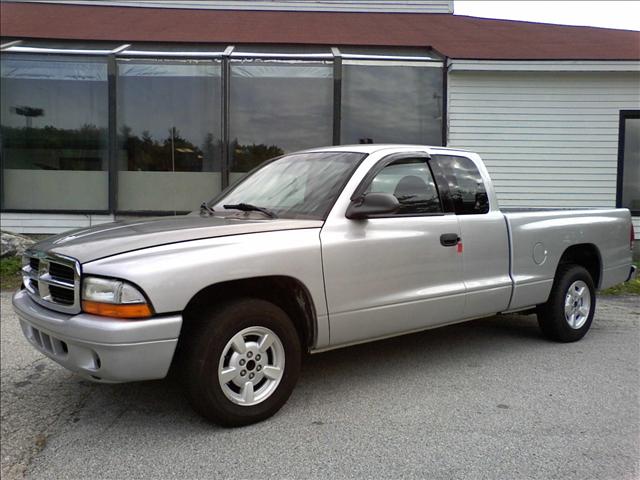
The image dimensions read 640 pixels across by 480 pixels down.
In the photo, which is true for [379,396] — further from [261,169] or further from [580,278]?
[580,278]

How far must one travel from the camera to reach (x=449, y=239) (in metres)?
4.22

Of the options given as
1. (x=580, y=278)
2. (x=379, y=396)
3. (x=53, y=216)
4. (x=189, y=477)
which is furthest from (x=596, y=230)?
(x=53, y=216)

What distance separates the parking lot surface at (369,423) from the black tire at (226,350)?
0.12m

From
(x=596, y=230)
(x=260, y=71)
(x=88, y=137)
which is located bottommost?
(x=596, y=230)

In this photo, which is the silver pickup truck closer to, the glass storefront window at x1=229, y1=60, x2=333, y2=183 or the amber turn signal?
the amber turn signal

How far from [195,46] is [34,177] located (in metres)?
3.91

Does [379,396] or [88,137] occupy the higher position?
[88,137]

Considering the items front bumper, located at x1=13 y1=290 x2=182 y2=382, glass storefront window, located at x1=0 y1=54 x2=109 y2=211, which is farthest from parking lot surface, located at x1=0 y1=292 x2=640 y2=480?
glass storefront window, located at x1=0 y1=54 x2=109 y2=211

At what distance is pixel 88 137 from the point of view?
10117 millimetres

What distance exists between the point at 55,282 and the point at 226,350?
42.5 inches

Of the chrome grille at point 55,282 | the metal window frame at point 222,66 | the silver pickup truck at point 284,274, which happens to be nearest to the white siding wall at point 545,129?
the metal window frame at point 222,66

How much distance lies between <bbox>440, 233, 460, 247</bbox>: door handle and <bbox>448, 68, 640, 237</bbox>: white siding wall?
6.40 metres

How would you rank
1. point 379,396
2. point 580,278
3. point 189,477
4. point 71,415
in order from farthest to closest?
point 580,278 < point 379,396 < point 71,415 < point 189,477

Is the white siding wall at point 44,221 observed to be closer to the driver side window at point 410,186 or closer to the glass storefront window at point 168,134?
the glass storefront window at point 168,134
